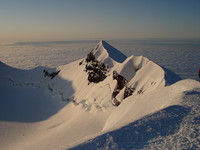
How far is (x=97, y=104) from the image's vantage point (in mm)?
34531

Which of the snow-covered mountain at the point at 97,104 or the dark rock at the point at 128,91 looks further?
the dark rock at the point at 128,91

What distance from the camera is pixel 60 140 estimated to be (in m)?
24.1

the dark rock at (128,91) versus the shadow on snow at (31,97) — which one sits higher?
the dark rock at (128,91)

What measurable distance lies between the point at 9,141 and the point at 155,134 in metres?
27.7

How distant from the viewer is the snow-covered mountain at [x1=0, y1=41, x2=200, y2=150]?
29.1ft

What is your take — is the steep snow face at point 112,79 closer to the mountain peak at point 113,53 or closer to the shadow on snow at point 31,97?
the mountain peak at point 113,53

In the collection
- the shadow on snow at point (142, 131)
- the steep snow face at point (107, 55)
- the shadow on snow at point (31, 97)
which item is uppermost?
the shadow on snow at point (142, 131)

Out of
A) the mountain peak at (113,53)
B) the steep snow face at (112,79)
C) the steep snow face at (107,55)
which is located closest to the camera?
the steep snow face at (112,79)

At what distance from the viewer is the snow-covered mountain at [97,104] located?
886 cm

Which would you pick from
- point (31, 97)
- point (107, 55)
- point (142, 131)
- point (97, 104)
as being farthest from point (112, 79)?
point (142, 131)

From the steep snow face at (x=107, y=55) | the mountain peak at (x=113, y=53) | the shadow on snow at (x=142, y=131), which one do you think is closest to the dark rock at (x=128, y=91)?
the steep snow face at (x=107, y=55)

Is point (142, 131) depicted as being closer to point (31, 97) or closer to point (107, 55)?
point (107, 55)

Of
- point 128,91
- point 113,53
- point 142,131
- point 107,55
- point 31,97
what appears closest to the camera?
point 142,131

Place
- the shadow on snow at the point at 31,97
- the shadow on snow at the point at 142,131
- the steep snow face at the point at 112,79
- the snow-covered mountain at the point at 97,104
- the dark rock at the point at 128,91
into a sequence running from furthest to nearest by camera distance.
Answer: the shadow on snow at the point at 31,97
the dark rock at the point at 128,91
the steep snow face at the point at 112,79
the snow-covered mountain at the point at 97,104
the shadow on snow at the point at 142,131
